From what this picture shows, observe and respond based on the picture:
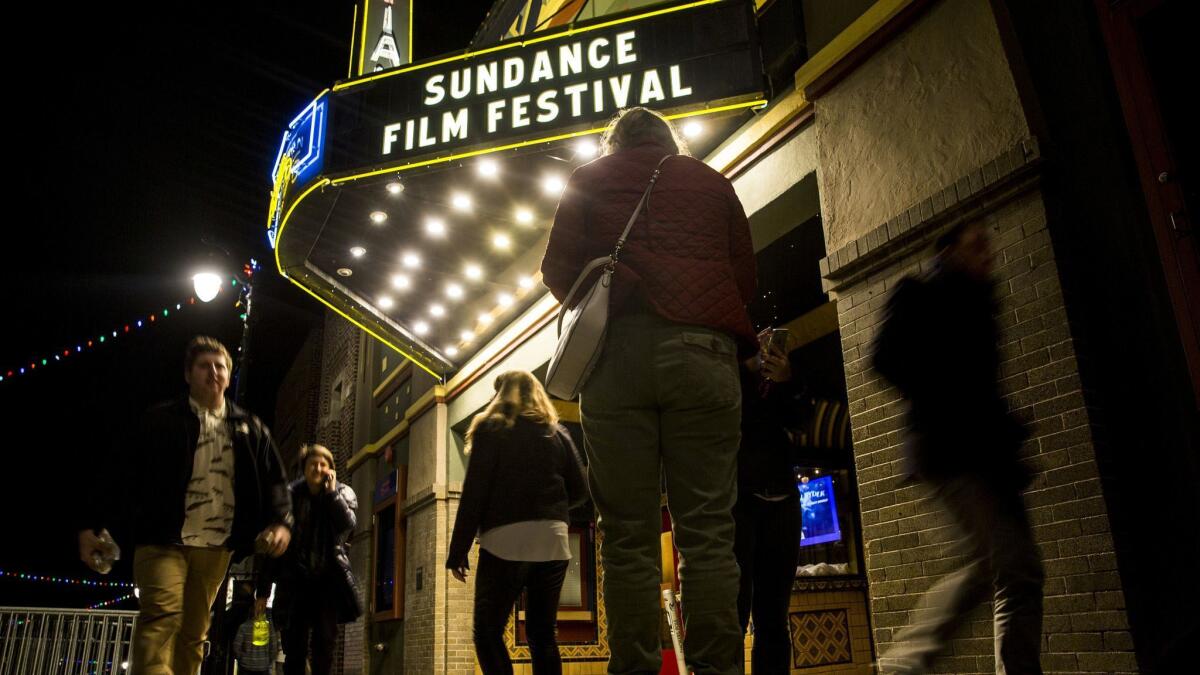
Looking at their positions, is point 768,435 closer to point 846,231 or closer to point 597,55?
point 846,231

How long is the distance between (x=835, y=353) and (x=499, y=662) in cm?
617

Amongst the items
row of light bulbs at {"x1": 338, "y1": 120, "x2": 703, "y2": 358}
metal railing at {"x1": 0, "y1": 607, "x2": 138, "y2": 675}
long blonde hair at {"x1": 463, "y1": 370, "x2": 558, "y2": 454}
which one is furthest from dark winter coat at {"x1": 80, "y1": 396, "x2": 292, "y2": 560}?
metal railing at {"x1": 0, "y1": 607, "x2": 138, "y2": 675}

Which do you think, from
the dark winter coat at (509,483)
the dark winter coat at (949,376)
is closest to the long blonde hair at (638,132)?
the dark winter coat at (949,376)

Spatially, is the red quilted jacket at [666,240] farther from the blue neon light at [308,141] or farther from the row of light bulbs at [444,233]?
the blue neon light at [308,141]

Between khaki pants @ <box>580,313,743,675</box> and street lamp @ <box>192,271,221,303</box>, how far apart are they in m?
9.15

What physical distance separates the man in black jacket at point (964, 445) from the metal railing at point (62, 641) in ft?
23.8

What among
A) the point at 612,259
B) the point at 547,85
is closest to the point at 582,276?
the point at 612,259

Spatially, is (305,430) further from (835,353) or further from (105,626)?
(835,353)

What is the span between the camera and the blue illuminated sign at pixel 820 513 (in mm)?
8906

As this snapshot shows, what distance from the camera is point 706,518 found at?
235 cm

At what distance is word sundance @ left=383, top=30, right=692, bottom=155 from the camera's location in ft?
21.0

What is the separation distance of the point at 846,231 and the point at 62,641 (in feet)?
26.0

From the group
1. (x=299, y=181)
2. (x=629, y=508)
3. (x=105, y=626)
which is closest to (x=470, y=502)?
(x=629, y=508)

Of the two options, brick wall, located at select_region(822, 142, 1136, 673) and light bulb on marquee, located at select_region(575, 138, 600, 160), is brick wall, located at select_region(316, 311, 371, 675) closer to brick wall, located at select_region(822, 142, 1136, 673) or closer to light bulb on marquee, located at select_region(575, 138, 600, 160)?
light bulb on marquee, located at select_region(575, 138, 600, 160)
